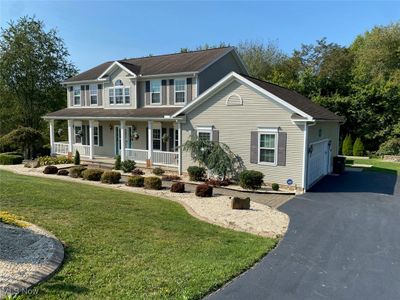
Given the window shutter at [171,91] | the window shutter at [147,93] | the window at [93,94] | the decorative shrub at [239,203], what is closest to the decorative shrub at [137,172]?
the window shutter at [171,91]

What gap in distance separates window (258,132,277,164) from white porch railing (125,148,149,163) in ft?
27.4

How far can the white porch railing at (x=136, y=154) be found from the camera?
2147 cm

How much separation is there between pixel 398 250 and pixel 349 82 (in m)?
26.7

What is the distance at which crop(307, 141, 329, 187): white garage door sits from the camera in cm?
1573

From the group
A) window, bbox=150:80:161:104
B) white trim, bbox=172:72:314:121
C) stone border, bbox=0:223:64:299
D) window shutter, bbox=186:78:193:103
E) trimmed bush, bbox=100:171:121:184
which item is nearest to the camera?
stone border, bbox=0:223:64:299

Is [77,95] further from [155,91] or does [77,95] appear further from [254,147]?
[254,147]

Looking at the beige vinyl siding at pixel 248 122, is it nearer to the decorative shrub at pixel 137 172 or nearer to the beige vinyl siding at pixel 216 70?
the beige vinyl siding at pixel 216 70

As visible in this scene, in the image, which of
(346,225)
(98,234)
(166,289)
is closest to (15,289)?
(166,289)

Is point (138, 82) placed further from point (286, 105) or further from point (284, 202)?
point (284, 202)

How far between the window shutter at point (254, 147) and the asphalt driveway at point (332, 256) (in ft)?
11.0

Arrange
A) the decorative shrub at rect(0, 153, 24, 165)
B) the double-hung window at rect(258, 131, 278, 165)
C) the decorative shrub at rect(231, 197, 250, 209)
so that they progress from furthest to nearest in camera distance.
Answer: the decorative shrub at rect(0, 153, 24, 165) → the double-hung window at rect(258, 131, 278, 165) → the decorative shrub at rect(231, 197, 250, 209)

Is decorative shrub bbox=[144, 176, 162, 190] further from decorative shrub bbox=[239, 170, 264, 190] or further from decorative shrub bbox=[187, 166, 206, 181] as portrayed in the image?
decorative shrub bbox=[239, 170, 264, 190]

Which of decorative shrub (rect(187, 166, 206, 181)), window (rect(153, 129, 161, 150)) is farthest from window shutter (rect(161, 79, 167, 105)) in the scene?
→ decorative shrub (rect(187, 166, 206, 181))

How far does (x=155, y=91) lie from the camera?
889 inches
